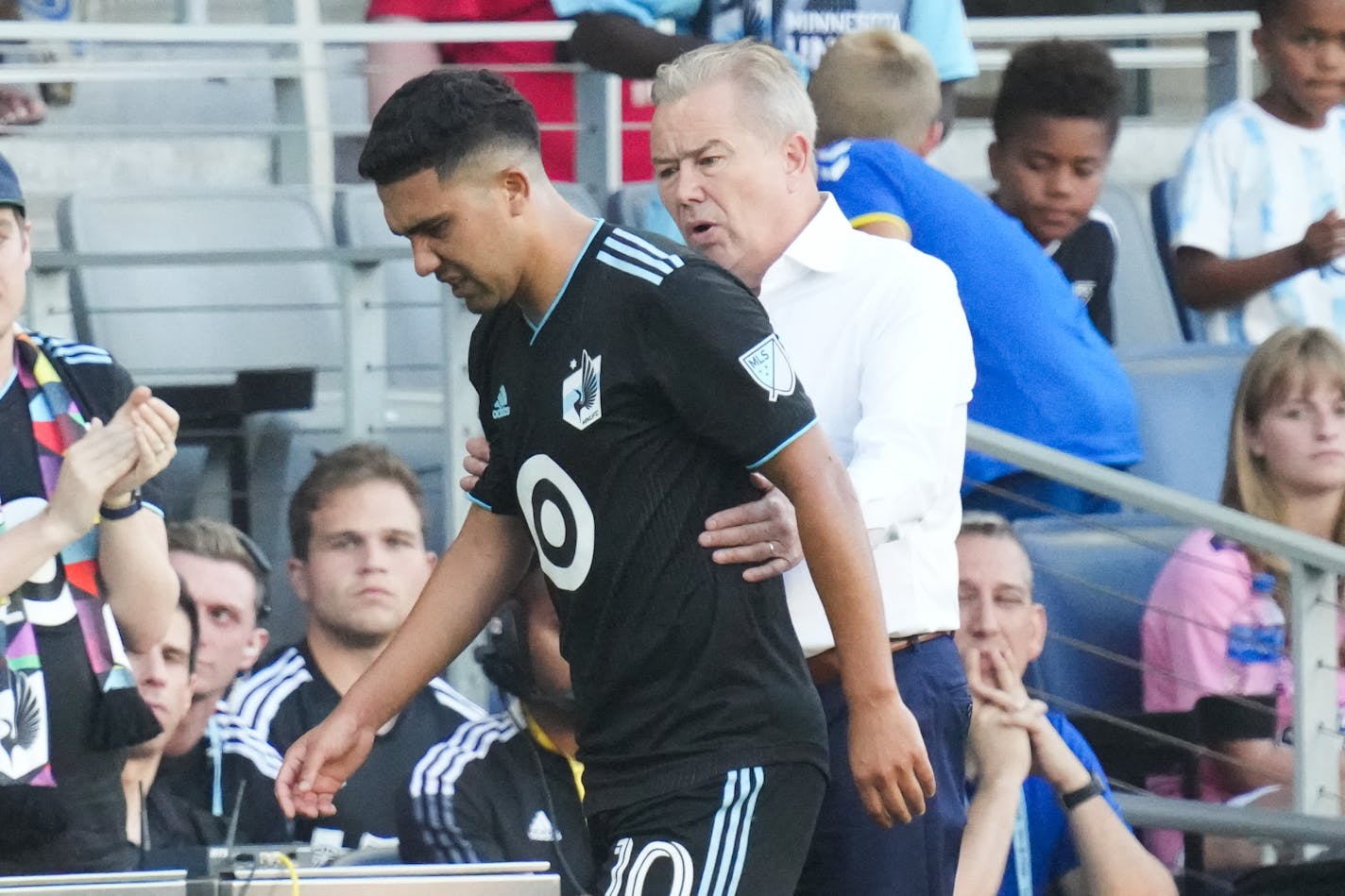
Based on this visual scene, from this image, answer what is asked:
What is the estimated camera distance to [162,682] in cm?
413

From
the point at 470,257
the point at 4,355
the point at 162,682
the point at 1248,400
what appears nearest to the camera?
the point at 470,257

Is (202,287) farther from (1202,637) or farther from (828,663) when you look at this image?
(828,663)

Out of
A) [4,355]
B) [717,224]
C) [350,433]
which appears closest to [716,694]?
[717,224]

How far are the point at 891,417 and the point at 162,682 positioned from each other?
174cm

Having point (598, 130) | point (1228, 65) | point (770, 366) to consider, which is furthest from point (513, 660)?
point (1228, 65)

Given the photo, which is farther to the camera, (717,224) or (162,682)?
(162,682)

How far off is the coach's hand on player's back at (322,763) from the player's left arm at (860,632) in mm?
690

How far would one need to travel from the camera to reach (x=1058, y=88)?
204 inches

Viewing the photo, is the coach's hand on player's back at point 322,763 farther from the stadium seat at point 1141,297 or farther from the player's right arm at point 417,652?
the stadium seat at point 1141,297

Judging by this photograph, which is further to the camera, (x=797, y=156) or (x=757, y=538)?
(x=797, y=156)

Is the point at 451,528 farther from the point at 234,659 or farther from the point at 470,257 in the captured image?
the point at 470,257

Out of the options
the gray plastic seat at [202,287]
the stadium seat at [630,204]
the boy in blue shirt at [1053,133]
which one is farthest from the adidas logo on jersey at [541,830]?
the boy in blue shirt at [1053,133]

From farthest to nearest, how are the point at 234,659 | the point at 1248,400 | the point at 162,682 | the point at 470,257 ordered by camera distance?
the point at 1248,400, the point at 234,659, the point at 162,682, the point at 470,257

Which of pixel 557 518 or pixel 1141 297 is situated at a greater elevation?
pixel 557 518
